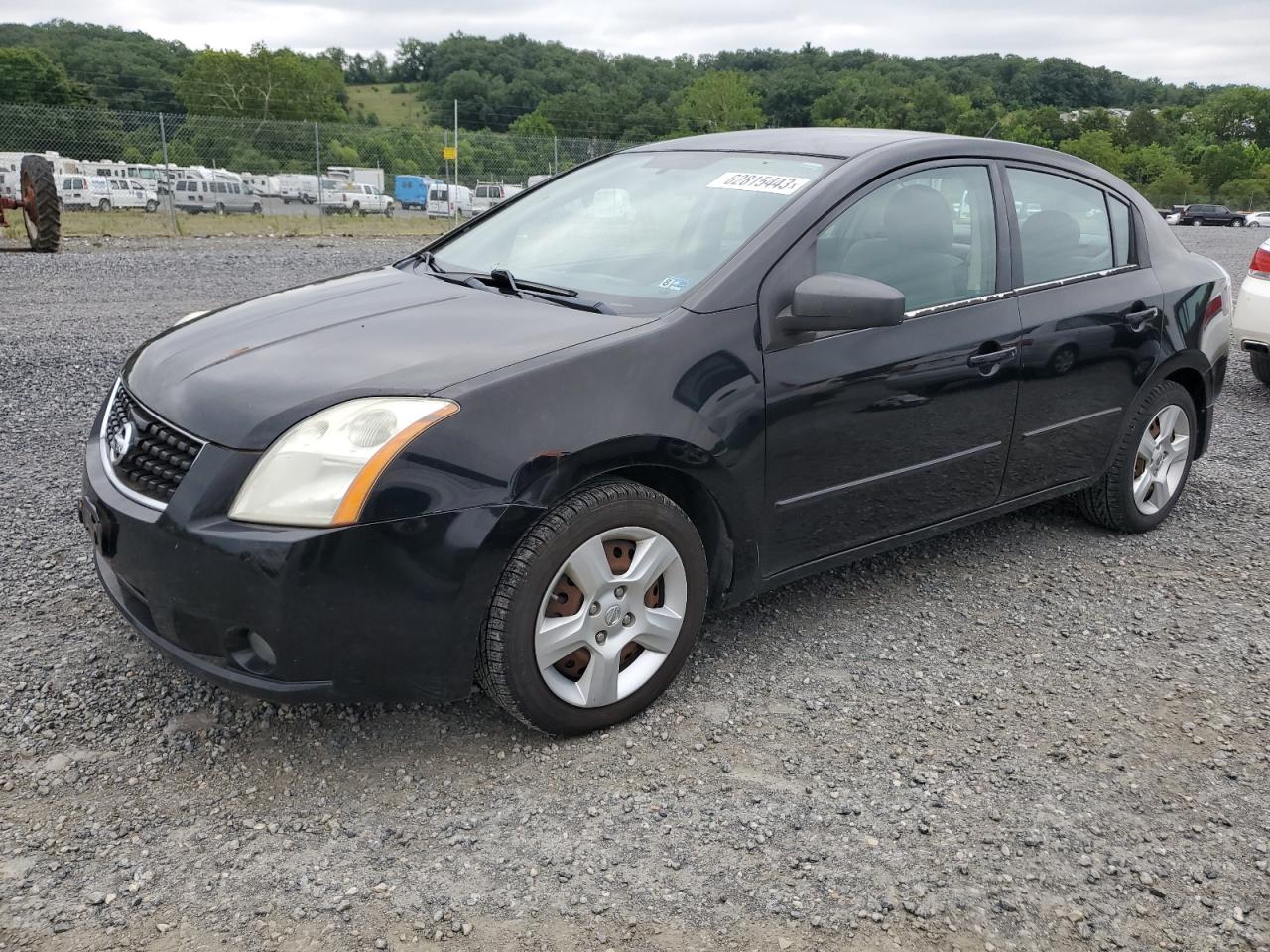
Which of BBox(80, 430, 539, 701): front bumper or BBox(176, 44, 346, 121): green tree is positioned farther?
BBox(176, 44, 346, 121): green tree

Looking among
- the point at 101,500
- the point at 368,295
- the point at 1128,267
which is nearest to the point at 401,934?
the point at 101,500

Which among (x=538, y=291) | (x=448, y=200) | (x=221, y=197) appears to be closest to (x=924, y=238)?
(x=538, y=291)

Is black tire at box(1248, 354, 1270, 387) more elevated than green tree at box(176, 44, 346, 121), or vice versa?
green tree at box(176, 44, 346, 121)

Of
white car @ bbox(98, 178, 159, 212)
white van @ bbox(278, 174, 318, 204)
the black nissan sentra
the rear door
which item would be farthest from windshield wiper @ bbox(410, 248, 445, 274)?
white van @ bbox(278, 174, 318, 204)

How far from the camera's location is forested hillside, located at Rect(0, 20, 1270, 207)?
32469 mm

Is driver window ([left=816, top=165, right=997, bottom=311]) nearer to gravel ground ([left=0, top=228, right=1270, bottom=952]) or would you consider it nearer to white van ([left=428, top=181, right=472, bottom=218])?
gravel ground ([left=0, top=228, right=1270, bottom=952])

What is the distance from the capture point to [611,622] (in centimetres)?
288

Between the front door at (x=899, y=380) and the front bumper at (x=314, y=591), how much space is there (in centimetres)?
99

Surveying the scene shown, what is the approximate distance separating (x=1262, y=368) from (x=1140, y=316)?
454 centimetres

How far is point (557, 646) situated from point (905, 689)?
1158 millimetres

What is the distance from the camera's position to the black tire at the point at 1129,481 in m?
4.38

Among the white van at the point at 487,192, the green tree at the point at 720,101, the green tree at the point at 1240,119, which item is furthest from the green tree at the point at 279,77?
the green tree at the point at 1240,119

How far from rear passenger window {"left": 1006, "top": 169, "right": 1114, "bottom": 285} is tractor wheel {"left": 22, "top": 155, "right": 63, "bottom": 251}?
13.4m

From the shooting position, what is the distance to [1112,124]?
81.6m
